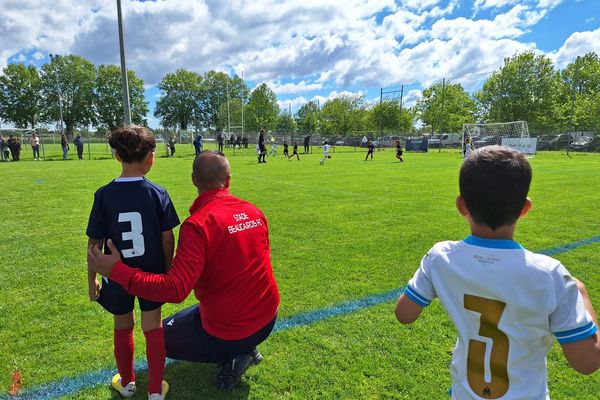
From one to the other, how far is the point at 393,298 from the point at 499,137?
3562cm

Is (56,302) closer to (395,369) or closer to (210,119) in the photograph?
(395,369)

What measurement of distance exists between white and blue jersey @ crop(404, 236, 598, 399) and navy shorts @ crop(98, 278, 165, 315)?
1.72 meters

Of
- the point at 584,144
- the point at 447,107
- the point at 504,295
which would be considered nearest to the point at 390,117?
the point at 447,107

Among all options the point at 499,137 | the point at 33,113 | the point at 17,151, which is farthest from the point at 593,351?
the point at 33,113

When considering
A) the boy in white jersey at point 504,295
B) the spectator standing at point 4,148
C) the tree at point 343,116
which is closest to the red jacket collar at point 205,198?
the boy in white jersey at point 504,295

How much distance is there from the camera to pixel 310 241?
6328 millimetres

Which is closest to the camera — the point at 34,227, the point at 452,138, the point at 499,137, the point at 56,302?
the point at 56,302

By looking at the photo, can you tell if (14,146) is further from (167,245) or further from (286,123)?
(286,123)

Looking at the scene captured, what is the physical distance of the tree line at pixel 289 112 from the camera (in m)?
56.6

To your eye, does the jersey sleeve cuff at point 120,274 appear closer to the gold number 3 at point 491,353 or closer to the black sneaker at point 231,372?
the black sneaker at point 231,372

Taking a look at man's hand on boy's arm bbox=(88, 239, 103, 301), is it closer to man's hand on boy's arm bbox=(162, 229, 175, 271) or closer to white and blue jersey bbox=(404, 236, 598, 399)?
man's hand on boy's arm bbox=(162, 229, 175, 271)

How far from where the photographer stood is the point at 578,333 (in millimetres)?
1236

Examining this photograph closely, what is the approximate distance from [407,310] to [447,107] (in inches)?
3005

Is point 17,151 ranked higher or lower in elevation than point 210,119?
lower
